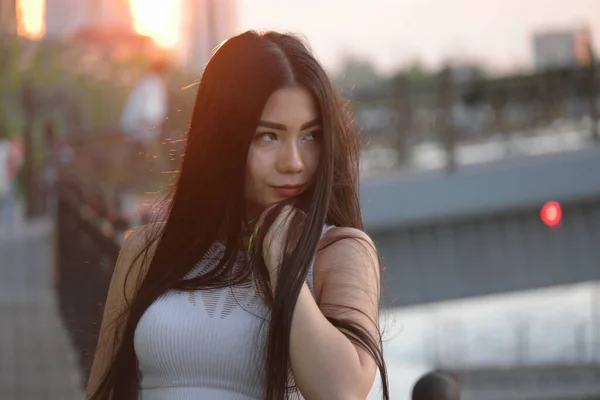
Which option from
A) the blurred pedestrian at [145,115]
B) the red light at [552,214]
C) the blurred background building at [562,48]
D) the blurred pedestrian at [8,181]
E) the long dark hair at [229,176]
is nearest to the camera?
the long dark hair at [229,176]

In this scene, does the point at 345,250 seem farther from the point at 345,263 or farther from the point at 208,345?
the point at 208,345

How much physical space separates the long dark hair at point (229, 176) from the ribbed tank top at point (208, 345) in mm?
45

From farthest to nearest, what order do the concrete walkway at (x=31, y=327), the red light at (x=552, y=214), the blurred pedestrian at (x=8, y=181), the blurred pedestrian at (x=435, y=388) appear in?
the blurred pedestrian at (x=8, y=181)
the red light at (x=552, y=214)
the concrete walkway at (x=31, y=327)
the blurred pedestrian at (x=435, y=388)

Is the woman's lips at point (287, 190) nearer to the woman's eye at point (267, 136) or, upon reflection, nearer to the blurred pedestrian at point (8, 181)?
the woman's eye at point (267, 136)

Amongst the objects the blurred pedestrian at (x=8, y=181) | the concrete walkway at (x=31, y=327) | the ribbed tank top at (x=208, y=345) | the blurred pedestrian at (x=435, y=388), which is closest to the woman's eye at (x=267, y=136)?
the ribbed tank top at (x=208, y=345)

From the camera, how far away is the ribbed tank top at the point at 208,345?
2.66 metres

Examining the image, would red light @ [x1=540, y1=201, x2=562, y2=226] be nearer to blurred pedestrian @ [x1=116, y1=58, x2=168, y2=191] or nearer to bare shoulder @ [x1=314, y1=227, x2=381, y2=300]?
blurred pedestrian @ [x1=116, y1=58, x2=168, y2=191]

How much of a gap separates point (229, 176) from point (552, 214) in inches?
687

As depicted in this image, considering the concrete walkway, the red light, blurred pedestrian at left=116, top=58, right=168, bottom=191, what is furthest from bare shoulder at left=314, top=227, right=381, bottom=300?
the red light

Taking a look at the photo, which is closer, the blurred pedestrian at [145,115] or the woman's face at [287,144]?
the woman's face at [287,144]

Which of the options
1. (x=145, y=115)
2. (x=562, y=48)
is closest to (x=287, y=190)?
(x=145, y=115)

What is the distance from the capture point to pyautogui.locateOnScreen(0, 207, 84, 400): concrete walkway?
10.2m

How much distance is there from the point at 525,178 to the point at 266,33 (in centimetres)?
1680

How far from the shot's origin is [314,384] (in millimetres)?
2482
